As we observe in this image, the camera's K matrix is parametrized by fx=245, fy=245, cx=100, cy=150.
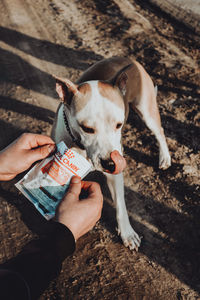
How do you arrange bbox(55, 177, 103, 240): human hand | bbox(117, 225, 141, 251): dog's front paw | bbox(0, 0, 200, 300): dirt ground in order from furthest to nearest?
bbox(117, 225, 141, 251): dog's front paw → bbox(0, 0, 200, 300): dirt ground → bbox(55, 177, 103, 240): human hand

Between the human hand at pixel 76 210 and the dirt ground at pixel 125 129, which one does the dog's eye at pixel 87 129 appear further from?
the dirt ground at pixel 125 129

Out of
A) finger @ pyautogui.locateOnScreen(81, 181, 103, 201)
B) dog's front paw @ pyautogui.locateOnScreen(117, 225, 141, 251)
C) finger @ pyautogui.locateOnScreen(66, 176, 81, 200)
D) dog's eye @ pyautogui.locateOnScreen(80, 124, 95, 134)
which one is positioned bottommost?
dog's front paw @ pyautogui.locateOnScreen(117, 225, 141, 251)

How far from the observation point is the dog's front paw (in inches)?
109

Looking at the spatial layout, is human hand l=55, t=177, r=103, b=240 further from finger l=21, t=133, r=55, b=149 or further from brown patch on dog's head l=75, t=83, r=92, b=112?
brown patch on dog's head l=75, t=83, r=92, b=112

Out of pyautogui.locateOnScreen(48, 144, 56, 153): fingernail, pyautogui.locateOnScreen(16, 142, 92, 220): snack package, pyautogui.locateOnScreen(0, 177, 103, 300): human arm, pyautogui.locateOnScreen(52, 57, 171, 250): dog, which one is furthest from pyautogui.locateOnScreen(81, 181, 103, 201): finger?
pyautogui.locateOnScreen(48, 144, 56, 153): fingernail

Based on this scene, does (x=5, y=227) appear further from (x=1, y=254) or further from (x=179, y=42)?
(x=179, y=42)

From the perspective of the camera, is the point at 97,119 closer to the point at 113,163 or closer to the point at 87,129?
the point at 87,129

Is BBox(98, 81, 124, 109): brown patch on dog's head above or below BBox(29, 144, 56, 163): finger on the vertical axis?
above

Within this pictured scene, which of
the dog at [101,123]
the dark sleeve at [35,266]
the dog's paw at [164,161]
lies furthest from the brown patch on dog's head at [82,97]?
the dog's paw at [164,161]

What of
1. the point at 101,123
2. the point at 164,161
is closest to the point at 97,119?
the point at 101,123

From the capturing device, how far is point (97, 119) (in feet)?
7.67

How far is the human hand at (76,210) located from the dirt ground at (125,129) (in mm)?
884

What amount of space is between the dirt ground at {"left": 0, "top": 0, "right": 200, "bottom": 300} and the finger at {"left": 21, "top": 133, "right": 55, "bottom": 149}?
3.59ft

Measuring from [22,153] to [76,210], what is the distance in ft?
2.58
